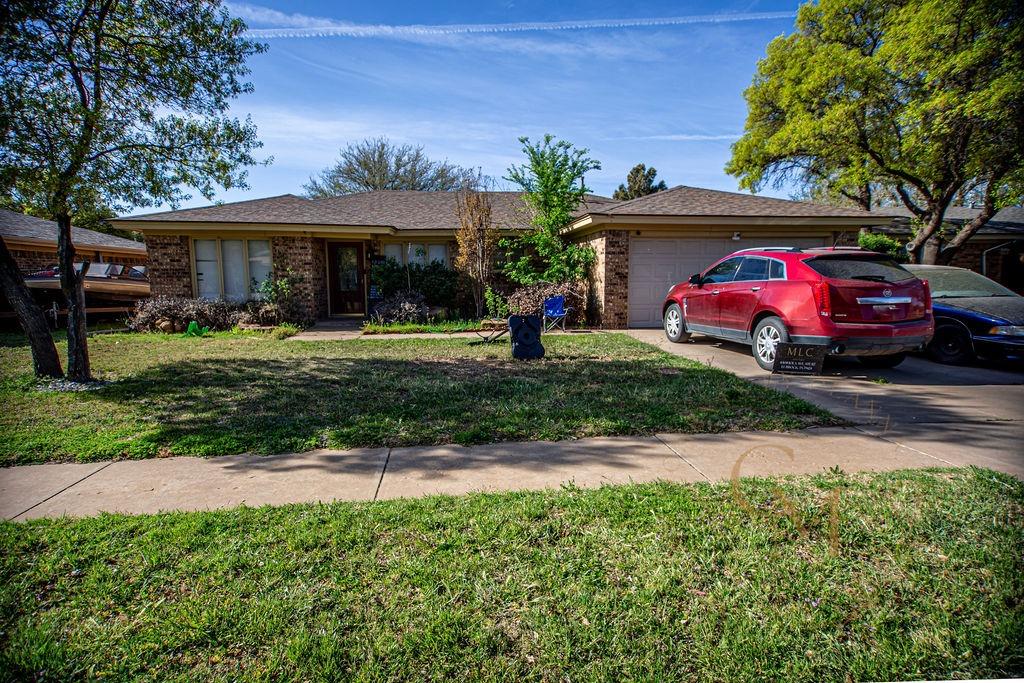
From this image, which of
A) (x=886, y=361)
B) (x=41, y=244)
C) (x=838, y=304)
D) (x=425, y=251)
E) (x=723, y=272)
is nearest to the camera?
(x=838, y=304)

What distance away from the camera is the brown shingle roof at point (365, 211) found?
1407cm

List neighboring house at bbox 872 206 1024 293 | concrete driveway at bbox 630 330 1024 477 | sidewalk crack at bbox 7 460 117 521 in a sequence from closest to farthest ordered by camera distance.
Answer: sidewalk crack at bbox 7 460 117 521 < concrete driveway at bbox 630 330 1024 477 < neighboring house at bbox 872 206 1024 293

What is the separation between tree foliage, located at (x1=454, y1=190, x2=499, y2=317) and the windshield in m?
9.56

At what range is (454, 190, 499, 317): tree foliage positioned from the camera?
45.0 feet

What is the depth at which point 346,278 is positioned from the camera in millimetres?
16266

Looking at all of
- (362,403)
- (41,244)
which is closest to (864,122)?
(362,403)

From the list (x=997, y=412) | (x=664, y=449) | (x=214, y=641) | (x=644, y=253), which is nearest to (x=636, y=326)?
(x=644, y=253)

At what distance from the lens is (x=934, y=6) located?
6.32ft

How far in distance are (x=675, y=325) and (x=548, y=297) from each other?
12.6 feet

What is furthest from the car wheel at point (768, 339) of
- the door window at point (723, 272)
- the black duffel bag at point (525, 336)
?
the black duffel bag at point (525, 336)

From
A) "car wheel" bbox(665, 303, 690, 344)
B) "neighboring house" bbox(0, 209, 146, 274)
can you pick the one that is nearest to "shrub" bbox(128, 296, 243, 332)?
"neighboring house" bbox(0, 209, 146, 274)

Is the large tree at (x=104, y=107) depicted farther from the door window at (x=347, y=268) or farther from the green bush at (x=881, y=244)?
the green bush at (x=881, y=244)

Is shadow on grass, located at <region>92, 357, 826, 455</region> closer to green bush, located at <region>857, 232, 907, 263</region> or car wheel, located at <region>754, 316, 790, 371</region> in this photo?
car wheel, located at <region>754, 316, 790, 371</region>

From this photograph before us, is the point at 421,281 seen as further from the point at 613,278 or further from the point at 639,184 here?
the point at 639,184
